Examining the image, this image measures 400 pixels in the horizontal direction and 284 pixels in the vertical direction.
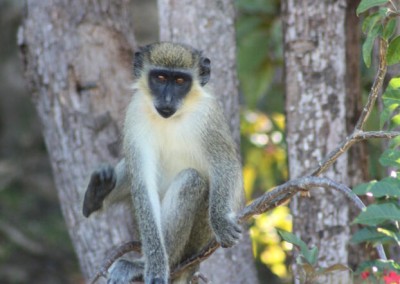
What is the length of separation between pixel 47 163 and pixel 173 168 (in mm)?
5950

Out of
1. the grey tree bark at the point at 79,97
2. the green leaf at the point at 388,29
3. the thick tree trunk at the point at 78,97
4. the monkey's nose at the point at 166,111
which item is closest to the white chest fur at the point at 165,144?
the monkey's nose at the point at 166,111

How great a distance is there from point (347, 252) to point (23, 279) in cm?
589

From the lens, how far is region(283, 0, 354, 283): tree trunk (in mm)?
5945

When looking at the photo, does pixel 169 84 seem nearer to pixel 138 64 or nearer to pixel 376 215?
pixel 138 64

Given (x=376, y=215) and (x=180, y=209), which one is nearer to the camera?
(x=376, y=215)

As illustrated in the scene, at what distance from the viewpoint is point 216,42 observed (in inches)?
251

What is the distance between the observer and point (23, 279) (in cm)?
1088

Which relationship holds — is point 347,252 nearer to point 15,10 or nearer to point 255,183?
point 255,183

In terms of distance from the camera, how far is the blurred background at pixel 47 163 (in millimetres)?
7609

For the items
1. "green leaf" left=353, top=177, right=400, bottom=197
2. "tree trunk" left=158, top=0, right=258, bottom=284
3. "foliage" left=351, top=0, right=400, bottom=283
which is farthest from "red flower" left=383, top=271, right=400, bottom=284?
"tree trunk" left=158, top=0, right=258, bottom=284

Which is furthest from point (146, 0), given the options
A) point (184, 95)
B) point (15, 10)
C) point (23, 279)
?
point (184, 95)

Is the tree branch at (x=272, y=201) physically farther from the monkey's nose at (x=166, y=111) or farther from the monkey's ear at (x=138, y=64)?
the monkey's ear at (x=138, y=64)

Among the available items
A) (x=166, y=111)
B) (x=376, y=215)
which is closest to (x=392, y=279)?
(x=376, y=215)

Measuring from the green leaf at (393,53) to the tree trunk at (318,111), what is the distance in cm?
168
